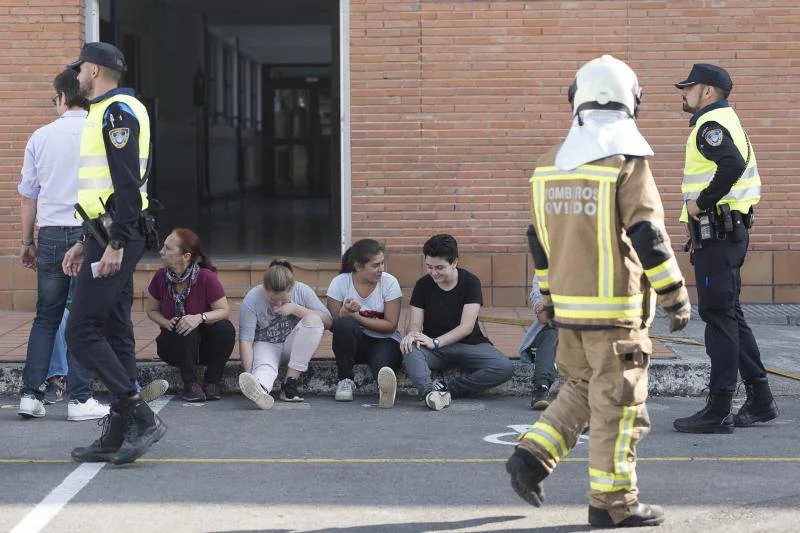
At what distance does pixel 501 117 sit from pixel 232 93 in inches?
709

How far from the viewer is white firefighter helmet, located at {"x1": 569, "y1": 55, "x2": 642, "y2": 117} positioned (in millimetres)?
4949

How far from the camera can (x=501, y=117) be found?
10312 millimetres

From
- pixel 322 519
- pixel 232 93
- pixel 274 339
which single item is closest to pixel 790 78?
pixel 274 339

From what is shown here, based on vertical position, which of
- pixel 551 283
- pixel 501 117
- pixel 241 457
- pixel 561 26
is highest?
pixel 561 26

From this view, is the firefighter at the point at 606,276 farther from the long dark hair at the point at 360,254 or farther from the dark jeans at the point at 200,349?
the dark jeans at the point at 200,349

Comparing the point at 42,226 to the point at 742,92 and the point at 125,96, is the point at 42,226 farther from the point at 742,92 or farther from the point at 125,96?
the point at 742,92

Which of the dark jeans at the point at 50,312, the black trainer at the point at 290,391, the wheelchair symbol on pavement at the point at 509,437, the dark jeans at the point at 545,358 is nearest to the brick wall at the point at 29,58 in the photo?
the dark jeans at the point at 50,312

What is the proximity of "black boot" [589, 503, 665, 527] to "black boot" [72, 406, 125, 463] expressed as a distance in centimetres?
236

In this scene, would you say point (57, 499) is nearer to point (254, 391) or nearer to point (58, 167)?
point (254, 391)

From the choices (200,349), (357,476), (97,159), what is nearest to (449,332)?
(200,349)

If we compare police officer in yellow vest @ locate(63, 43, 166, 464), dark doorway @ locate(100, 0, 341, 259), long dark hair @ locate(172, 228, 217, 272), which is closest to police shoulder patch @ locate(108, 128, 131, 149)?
police officer in yellow vest @ locate(63, 43, 166, 464)

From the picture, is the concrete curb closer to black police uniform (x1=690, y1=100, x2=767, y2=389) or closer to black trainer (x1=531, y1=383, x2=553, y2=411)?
black trainer (x1=531, y1=383, x2=553, y2=411)

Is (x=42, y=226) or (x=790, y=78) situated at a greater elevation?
(x=790, y=78)

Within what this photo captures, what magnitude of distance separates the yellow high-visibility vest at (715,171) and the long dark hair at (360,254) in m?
1.97
